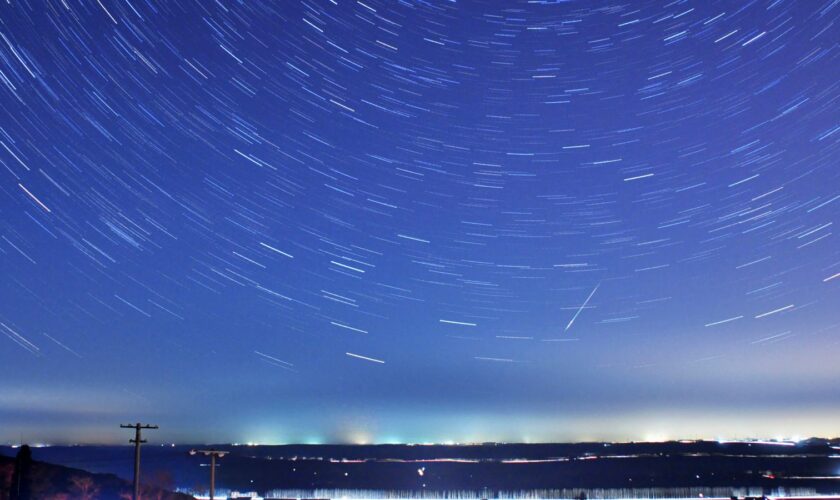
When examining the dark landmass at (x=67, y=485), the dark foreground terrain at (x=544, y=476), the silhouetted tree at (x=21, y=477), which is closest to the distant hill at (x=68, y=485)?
the dark landmass at (x=67, y=485)

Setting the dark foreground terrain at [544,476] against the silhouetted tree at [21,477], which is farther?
the dark foreground terrain at [544,476]

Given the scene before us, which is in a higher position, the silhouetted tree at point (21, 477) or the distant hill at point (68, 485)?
the silhouetted tree at point (21, 477)

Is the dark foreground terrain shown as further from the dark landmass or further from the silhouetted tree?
the silhouetted tree

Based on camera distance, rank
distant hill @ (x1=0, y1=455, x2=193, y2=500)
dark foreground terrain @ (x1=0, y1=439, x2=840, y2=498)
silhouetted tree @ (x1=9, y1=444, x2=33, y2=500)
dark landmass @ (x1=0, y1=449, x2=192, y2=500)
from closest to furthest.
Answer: silhouetted tree @ (x1=9, y1=444, x2=33, y2=500)
dark landmass @ (x1=0, y1=449, x2=192, y2=500)
distant hill @ (x1=0, y1=455, x2=193, y2=500)
dark foreground terrain @ (x1=0, y1=439, x2=840, y2=498)

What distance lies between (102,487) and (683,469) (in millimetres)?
118078

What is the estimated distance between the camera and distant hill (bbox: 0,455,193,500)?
127 feet

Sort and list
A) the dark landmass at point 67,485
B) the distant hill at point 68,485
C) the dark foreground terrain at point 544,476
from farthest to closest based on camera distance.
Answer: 1. the dark foreground terrain at point 544,476
2. the distant hill at point 68,485
3. the dark landmass at point 67,485

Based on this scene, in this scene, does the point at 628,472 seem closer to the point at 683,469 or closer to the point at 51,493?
the point at 683,469

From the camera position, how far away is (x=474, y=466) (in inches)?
6280

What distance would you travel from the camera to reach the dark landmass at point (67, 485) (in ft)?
126

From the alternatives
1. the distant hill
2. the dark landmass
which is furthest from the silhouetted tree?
the distant hill

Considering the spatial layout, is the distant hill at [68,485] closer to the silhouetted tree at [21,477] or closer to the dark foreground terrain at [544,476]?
the silhouetted tree at [21,477]

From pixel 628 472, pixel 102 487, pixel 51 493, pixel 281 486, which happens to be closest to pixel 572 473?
pixel 628 472

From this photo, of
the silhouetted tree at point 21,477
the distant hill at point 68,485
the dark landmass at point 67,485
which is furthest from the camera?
the distant hill at point 68,485
